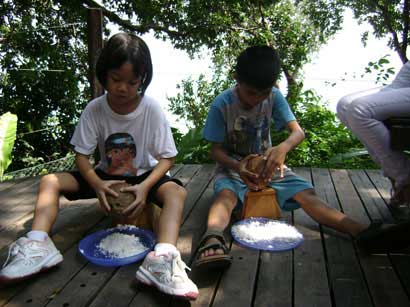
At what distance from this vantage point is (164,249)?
1.46m

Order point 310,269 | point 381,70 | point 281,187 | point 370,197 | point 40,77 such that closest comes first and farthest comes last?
point 310,269 → point 281,187 → point 370,197 → point 381,70 → point 40,77

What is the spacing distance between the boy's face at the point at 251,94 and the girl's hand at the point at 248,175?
286 millimetres

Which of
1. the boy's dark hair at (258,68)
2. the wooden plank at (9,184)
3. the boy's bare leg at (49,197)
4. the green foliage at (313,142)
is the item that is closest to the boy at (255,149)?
the boy's dark hair at (258,68)

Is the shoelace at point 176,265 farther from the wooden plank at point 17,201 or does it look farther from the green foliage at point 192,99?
the green foliage at point 192,99

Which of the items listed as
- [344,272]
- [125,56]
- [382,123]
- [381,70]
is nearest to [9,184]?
[125,56]

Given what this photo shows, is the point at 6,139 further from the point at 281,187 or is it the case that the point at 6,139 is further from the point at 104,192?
the point at 281,187

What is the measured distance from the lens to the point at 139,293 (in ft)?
4.57

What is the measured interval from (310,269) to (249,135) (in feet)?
2.66

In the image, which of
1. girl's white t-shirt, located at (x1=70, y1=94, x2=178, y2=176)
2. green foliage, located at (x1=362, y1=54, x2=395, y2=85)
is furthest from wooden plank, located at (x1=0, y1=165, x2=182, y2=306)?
green foliage, located at (x1=362, y1=54, x2=395, y2=85)

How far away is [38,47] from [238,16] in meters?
3.63

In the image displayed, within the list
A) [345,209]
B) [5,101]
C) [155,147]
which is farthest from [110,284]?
[5,101]

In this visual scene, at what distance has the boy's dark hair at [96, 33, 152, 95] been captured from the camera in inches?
67.4

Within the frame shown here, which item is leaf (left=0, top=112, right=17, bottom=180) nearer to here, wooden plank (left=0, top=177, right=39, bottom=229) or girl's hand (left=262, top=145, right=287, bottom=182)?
wooden plank (left=0, top=177, right=39, bottom=229)

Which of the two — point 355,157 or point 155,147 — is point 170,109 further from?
point 155,147
